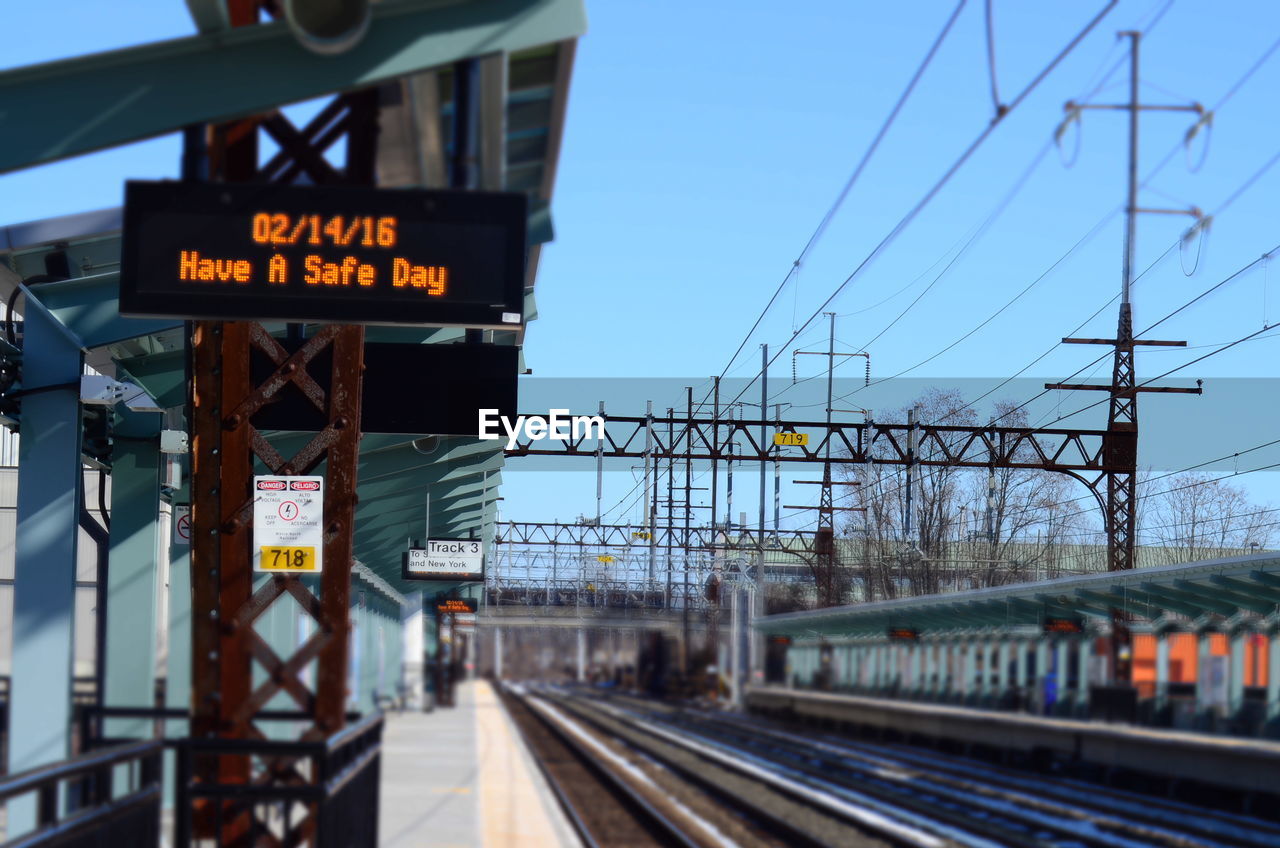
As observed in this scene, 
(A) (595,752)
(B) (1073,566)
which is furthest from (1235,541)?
(A) (595,752)

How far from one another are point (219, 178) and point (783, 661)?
4059 centimetres

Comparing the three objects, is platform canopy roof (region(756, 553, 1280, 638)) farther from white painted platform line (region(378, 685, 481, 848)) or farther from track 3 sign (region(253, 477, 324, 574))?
track 3 sign (region(253, 477, 324, 574))

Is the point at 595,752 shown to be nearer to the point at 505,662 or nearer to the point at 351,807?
the point at 351,807

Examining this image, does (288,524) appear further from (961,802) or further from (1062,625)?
(1062,625)

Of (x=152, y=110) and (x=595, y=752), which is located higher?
(x=152, y=110)

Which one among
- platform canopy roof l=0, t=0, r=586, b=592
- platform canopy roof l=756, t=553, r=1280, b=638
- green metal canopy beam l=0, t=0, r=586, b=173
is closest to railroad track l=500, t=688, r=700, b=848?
platform canopy roof l=0, t=0, r=586, b=592

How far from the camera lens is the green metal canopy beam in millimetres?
8328

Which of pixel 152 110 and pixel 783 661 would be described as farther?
pixel 783 661

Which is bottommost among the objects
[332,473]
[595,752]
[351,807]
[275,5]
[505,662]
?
[505,662]

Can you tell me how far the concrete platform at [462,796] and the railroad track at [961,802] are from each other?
329cm

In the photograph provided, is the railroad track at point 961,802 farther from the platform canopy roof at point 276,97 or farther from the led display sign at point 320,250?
the led display sign at point 320,250

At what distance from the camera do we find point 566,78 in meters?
9.47

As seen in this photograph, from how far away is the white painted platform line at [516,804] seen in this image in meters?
16.1

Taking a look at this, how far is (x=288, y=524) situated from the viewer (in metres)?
10.7
